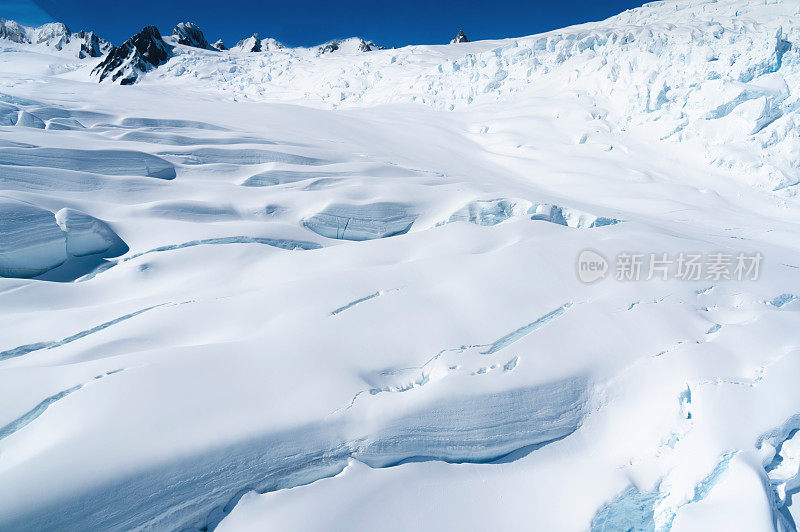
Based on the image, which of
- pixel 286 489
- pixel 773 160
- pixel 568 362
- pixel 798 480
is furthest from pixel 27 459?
pixel 773 160

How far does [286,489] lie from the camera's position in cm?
177

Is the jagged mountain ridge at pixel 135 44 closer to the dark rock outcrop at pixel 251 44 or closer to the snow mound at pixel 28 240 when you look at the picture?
the dark rock outcrop at pixel 251 44

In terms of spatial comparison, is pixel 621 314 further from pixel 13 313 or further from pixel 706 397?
pixel 13 313

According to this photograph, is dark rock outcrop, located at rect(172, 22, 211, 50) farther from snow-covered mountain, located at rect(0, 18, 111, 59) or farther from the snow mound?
the snow mound

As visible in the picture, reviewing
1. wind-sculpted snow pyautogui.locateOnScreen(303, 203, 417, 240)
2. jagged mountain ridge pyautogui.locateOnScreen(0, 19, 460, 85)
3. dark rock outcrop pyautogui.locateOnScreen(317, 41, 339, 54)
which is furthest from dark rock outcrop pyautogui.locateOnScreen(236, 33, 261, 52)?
wind-sculpted snow pyautogui.locateOnScreen(303, 203, 417, 240)

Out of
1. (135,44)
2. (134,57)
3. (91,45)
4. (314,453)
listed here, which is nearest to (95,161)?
(314,453)

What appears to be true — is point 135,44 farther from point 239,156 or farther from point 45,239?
point 45,239

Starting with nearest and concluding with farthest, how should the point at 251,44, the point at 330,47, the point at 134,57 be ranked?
the point at 134,57 → the point at 330,47 → the point at 251,44

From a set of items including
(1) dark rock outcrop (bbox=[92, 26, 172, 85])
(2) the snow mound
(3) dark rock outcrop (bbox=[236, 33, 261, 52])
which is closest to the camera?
(2) the snow mound

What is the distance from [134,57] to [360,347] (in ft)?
109

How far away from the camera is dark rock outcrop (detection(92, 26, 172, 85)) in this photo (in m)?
25.8

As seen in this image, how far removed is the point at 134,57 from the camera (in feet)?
86.3

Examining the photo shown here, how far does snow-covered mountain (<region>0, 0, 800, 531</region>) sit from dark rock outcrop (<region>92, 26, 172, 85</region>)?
81.4 feet

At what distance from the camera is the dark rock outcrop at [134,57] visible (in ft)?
84.8
